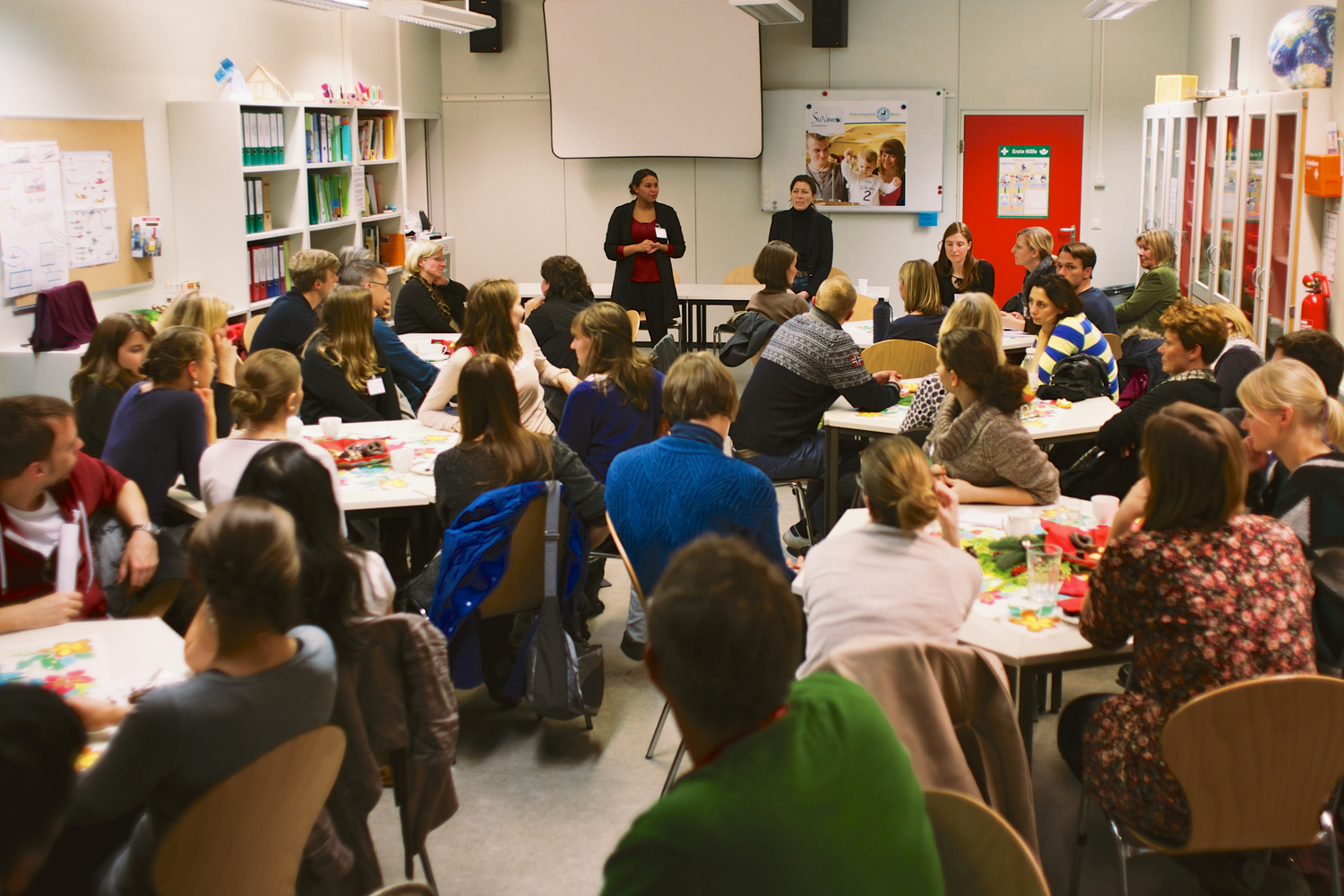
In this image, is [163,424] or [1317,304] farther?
[1317,304]

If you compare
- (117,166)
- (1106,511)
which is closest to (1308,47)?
(1106,511)

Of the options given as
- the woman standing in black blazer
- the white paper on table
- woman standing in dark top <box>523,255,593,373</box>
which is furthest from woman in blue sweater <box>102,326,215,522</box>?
the woman standing in black blazer

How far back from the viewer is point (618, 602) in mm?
4551

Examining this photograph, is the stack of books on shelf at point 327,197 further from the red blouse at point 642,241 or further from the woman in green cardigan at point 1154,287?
the woman in green cardigan at point 1154,287

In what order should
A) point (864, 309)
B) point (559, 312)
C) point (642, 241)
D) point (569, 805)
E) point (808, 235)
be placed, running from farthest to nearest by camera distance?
1. point (808, 235)
2. point (642, 241)
3. point (864, 309)
4. point (559, 312)
5. point (569, 805)

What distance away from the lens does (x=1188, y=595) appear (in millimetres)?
2092

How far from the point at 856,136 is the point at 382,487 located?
707cm

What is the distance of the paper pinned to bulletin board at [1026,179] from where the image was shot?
947 cm

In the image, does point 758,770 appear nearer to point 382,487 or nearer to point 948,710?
point 948,710

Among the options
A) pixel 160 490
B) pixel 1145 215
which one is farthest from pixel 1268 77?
pixel 160 490

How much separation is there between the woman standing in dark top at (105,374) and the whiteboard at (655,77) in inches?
258

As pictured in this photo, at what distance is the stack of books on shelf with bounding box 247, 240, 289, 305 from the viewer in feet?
21.7

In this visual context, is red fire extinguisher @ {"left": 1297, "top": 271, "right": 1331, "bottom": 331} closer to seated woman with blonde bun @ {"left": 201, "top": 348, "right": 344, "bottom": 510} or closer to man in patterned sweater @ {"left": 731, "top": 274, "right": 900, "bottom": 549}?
man in patterned sweater @ {"left": 731, "top": 274, "right": 900, "bottom": 549}

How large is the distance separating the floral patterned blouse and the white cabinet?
3416 millimetres
